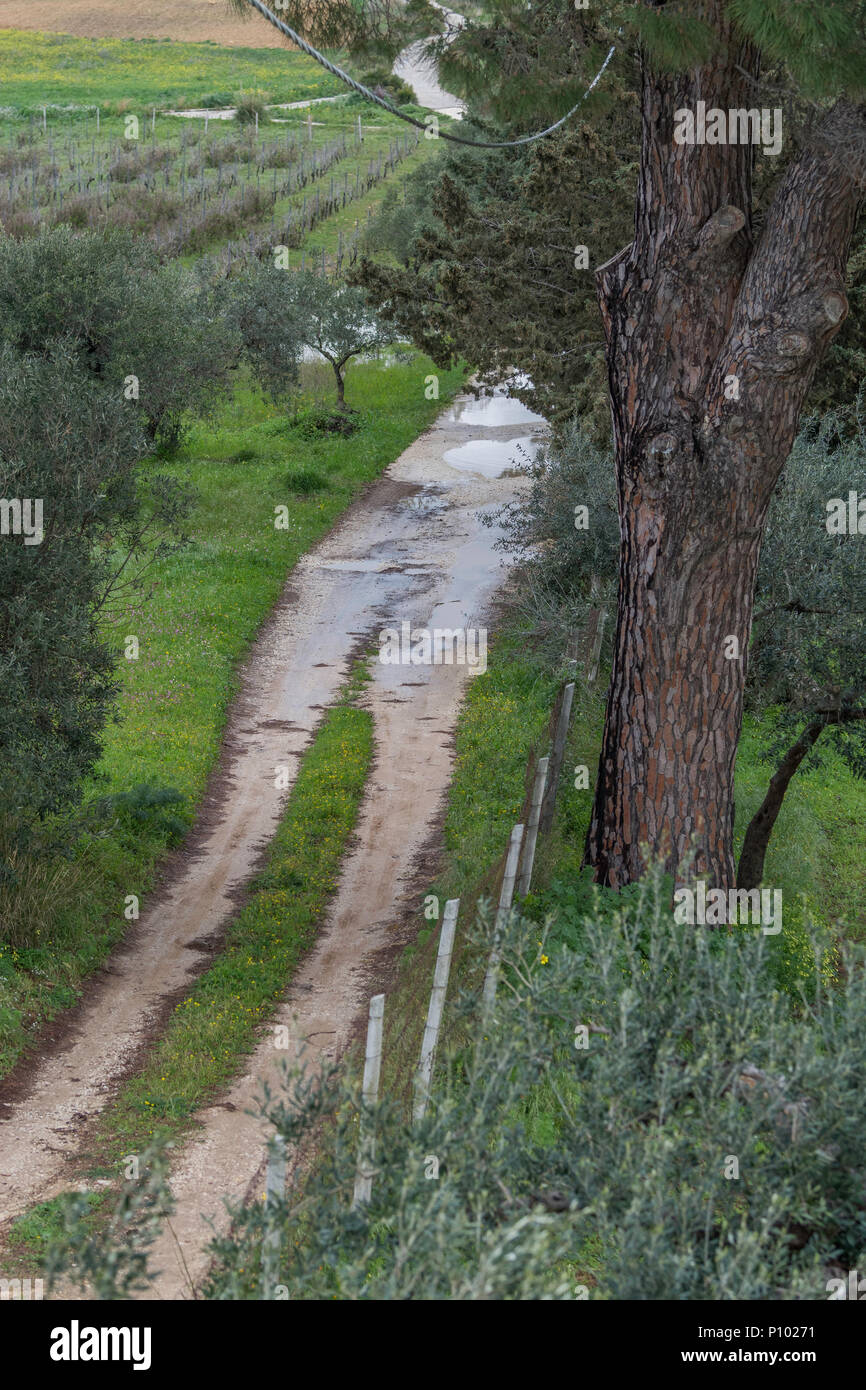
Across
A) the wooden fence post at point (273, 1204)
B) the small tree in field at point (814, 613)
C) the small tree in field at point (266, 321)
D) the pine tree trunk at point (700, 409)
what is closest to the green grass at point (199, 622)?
the small tree in field at point (266, 321)

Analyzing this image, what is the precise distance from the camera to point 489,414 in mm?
41812

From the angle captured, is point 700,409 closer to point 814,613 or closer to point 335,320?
point 814,613

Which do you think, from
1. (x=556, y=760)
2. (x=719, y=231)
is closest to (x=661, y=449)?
(x=719, y=231)

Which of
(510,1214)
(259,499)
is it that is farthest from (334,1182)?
(259,499)

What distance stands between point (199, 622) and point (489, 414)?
70.6 feet

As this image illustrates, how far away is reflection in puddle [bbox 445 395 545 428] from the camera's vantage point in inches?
1591

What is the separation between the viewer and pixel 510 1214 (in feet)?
15.3

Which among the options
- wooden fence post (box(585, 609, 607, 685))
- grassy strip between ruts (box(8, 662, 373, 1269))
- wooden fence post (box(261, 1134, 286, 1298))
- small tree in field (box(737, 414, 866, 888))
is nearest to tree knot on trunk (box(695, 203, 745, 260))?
small tree in field (box(737, 414, 866, 888))

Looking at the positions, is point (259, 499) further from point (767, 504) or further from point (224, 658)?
point (767, 504)

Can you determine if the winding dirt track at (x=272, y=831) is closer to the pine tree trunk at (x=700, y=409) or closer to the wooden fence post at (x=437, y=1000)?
the wooden fence post at (x=437, y=1000)

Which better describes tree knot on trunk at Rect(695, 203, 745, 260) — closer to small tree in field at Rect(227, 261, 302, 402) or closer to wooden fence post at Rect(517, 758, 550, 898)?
wooden fence post at Rect(517, 758, 550, 898)

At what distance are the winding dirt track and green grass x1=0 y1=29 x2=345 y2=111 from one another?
7037 centimetres

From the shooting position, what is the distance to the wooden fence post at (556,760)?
568 inches
